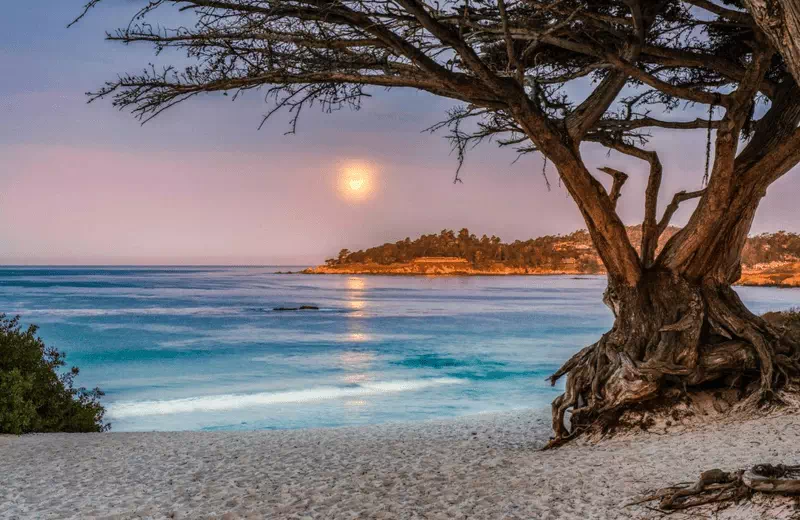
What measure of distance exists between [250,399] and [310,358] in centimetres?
618

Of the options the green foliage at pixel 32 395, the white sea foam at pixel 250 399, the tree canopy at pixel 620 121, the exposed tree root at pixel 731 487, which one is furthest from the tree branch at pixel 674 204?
the white sea foam at pixel 250 399

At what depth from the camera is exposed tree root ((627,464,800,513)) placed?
10.6ft

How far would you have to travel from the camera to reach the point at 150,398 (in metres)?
14.1

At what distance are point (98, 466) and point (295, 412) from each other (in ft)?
22.4

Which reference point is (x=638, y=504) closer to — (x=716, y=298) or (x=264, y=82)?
(x=716, y=298)

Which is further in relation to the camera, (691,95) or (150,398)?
(150,398)

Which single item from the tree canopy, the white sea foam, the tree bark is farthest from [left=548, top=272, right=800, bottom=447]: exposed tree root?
the white sea foam

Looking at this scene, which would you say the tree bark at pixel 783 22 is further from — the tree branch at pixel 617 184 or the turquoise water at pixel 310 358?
the turquoise water at pixel 310 358

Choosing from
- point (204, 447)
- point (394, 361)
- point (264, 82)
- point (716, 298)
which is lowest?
point (394, 361)

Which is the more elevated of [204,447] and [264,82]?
[264,82]

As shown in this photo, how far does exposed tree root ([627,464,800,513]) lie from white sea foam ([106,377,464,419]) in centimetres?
1037

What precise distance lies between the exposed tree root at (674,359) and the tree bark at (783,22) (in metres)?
3.76

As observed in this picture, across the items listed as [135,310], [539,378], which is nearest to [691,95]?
[539,378]

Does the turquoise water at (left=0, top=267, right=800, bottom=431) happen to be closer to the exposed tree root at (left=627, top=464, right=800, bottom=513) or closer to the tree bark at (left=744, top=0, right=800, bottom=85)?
the exposed tree root at (left=627, top=464, right=800, bottom=513)
